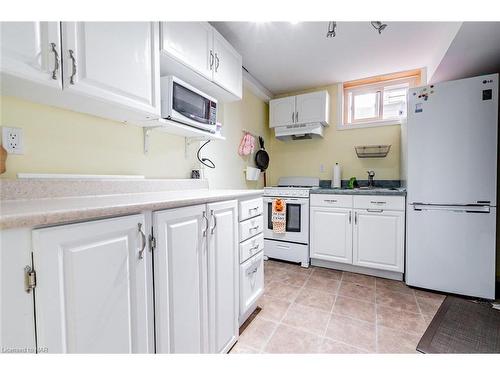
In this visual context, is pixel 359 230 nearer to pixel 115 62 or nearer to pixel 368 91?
pixel 368 91

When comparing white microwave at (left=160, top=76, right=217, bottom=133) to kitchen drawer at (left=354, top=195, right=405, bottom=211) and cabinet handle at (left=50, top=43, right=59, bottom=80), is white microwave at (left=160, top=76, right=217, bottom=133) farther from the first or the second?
kitchen drawer at (left=354, top=195, right=405, bottom=211)

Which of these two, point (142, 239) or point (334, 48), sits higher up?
point (334, 48)

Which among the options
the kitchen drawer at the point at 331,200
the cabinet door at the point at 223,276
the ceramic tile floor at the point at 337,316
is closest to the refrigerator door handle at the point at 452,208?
the kitchen drawer at the point at 331,200

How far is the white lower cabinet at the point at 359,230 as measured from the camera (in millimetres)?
2285

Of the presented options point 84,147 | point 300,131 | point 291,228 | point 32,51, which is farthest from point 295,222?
point 32,51

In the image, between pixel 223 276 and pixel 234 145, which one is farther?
pixel 234 145

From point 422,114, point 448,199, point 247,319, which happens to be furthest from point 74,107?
point 448,199

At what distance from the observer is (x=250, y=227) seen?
1601mm

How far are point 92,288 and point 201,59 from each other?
59.5 inches

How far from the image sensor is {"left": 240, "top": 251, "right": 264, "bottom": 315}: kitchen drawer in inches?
59.1
